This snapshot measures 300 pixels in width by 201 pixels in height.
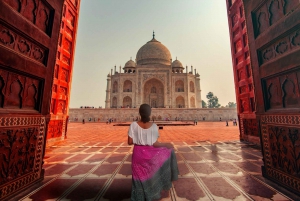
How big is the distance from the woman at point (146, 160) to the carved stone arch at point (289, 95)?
1825 millimetres

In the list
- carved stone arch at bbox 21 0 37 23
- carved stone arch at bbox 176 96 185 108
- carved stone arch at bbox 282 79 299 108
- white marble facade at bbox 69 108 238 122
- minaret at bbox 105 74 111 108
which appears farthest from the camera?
carved stone arch at bbox 176 96 185 108

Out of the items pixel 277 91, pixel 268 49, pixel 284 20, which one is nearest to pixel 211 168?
pixel 277 91

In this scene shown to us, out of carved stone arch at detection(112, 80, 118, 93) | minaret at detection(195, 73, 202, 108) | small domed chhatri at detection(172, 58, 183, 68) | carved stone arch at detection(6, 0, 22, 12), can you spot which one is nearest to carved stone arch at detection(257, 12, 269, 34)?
carved stone arch at detection(6, 0, 22, 12)

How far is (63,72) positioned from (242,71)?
767 centimetres

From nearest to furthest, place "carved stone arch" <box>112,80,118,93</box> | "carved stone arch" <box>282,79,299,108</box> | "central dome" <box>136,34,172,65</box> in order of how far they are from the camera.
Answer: "carved stone arch" <box>282,79,299,108</box> → "carved stone arch" <box>112,80,118,93</box> → "central dome" <box>136,34,172,65</box>

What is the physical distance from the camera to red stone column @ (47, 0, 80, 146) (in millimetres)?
5555

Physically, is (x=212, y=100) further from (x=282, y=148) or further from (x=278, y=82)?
(x=282, y=148)

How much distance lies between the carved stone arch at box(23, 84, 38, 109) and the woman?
1.69 metres

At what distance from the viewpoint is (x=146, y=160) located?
162 cm

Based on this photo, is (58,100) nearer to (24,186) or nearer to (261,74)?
(24,186)

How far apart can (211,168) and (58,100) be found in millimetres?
5900

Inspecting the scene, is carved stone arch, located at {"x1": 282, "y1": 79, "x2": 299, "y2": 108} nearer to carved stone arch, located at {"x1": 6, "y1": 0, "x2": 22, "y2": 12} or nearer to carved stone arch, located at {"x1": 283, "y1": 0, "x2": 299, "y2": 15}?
carved stone arch, located at {"x1": 283, "y1": 0, "x2": 299, "y2": 15}

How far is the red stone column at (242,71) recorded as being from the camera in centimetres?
558

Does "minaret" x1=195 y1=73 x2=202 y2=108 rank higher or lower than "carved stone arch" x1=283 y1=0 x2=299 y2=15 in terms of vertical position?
higher
